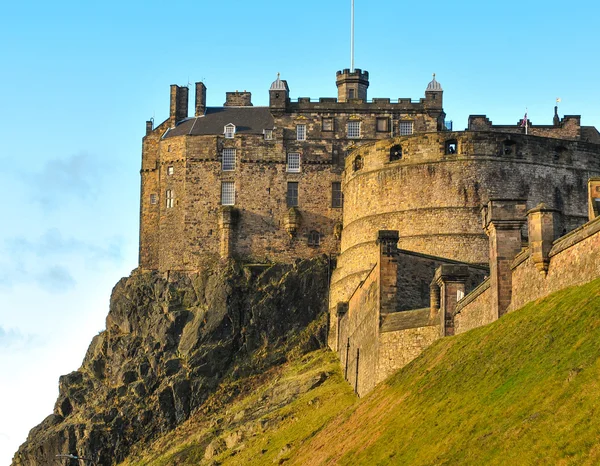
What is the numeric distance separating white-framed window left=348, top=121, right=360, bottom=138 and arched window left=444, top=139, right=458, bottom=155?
1022cm

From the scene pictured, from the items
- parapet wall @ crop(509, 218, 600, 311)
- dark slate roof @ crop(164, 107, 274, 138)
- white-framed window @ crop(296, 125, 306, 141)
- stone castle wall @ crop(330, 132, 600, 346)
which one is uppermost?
dark slate roof @ crop(164, 107, 274, 138)


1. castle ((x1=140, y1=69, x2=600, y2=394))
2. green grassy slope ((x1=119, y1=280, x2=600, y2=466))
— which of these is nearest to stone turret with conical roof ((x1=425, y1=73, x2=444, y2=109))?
castle ((x1=140, y1=69, x2=600, y2=394))

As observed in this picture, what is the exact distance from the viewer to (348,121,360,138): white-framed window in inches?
3120

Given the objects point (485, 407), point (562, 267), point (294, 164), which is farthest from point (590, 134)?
point (485, 407)

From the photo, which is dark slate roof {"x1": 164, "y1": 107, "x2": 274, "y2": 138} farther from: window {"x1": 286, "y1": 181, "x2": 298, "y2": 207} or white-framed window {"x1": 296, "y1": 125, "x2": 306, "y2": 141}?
window {"x1": 286, "y1": 181, "x2": 298, "y2": 207}

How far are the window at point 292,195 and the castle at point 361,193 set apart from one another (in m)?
0.09

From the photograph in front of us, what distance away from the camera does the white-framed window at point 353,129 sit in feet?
260

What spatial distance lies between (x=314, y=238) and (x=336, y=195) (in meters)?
3.03

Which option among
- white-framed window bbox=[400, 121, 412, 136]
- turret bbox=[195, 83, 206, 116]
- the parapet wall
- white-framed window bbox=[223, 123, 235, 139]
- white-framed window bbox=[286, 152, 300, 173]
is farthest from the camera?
turret bbox=[195, 83, 206, 116]

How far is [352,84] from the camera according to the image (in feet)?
273

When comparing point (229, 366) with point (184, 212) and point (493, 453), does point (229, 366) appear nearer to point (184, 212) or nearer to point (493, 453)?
point (184, 212)

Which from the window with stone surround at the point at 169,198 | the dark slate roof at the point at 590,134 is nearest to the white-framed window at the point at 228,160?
the window with stone surround at the point at 169,198

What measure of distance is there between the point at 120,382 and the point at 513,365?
160ft

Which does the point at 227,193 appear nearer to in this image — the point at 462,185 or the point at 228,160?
the point at 228,160
